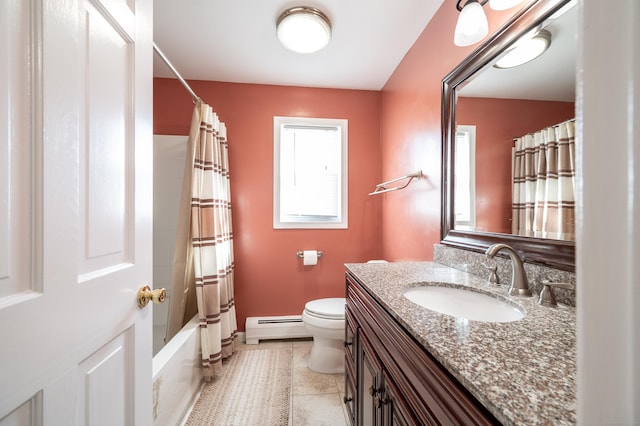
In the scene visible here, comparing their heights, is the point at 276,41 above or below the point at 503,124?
above

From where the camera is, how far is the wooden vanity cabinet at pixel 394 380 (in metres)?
0.45

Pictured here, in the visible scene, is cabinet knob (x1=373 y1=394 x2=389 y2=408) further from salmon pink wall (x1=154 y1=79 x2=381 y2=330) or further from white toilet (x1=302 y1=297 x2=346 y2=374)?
salmon pink wall (x1=154 y1=79 x2=381 y2=330)

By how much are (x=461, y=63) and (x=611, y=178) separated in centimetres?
133

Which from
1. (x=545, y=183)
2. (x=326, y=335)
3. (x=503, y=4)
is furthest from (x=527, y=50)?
(x=326, y=335)

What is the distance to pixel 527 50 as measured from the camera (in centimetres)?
89

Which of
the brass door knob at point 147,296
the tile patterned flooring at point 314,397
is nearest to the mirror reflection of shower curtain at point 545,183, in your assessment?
the brass door knob at point 147,296

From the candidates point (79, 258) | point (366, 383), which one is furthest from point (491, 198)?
point (79, 258)

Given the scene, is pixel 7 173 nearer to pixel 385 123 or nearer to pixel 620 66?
pixel 620 66

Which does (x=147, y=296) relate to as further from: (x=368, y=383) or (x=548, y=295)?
(x=548, y=295)

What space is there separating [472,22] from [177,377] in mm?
2158

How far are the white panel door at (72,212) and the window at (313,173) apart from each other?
1592mm

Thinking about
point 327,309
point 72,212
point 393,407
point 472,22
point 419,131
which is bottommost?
point 327,309

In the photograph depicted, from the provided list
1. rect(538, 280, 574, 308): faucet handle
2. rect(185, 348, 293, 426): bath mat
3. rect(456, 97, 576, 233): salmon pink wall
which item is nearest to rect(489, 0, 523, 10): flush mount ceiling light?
rect(456, 97, 576, 233): salmon pink wall

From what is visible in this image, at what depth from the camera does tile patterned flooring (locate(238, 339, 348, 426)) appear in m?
1.36
